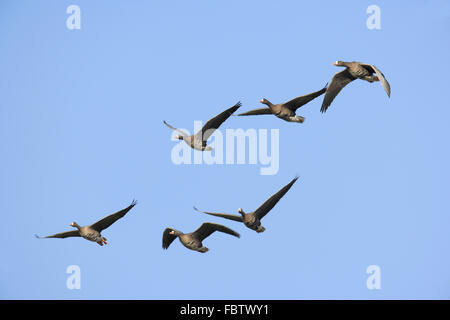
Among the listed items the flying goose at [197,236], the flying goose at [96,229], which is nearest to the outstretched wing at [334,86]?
the flying goose at [197,236]


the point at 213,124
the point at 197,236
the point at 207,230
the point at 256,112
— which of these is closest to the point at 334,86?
the point at 256,112

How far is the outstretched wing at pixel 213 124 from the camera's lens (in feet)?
90.3

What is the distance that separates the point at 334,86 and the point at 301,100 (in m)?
1.45

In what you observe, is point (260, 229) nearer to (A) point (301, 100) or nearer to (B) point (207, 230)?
(B) point (207, 230)

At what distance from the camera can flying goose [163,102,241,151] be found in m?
27.6

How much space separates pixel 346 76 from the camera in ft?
94.0

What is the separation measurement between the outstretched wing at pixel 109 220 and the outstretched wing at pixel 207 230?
7.95 ft

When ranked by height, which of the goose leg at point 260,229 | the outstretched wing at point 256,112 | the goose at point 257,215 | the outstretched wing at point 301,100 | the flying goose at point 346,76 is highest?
the flying goose at point 346,76

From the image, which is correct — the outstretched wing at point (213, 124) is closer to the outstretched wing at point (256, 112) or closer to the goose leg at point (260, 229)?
the outstretched wing at point (256, 112)

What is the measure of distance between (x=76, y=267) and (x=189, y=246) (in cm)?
697
